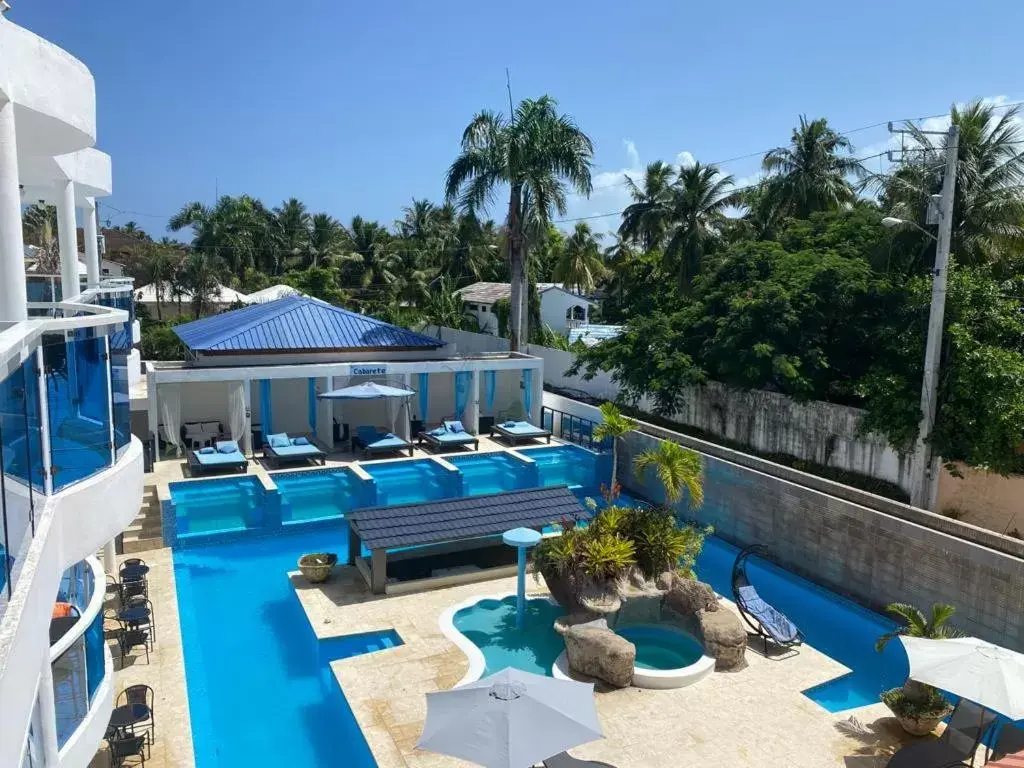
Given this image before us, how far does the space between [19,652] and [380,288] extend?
5263 centimetres

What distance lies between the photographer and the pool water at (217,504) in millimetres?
19391

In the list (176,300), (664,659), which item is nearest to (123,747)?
(664,659)

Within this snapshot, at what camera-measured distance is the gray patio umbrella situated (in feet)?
27.2

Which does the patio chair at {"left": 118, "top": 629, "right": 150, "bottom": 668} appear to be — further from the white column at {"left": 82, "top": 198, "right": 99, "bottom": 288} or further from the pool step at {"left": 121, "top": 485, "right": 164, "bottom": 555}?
the white column at {"left": 82, "top": 198, "right": 99, "bottom": 288}

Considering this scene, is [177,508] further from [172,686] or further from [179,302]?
[179,302]

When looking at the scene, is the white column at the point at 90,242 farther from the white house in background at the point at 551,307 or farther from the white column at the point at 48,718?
the white house in background at the point at 551,307

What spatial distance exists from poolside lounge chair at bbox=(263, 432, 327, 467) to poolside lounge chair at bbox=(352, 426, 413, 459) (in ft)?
4.24

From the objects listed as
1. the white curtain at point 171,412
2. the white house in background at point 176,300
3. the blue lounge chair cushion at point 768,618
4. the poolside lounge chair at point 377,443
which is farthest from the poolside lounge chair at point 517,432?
the white house in background at point 176,300

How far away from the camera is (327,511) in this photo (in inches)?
826

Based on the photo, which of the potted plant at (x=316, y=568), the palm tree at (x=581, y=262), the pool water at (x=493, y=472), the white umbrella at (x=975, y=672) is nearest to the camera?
the white umbrella at (x=975, y=672)

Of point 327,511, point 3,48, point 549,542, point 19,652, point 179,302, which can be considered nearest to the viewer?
point 19,652

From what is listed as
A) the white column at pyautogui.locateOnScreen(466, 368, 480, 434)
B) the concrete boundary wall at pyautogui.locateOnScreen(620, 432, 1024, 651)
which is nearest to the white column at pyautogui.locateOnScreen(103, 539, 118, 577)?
the concrete boundary wall at pyautogui.locateOnScreen(620, 432, 1024, 651)

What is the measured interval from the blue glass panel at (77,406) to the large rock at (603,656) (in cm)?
768


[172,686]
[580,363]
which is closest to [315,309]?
[580,363]
